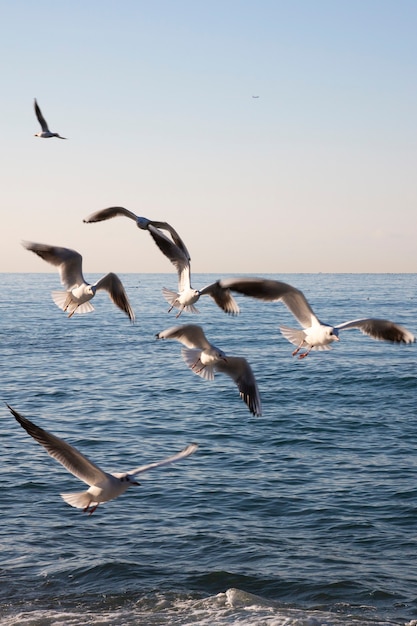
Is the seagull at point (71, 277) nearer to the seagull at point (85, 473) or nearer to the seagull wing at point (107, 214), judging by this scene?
the seagull wing at point (107, 214)

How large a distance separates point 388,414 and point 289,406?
12.5 ft

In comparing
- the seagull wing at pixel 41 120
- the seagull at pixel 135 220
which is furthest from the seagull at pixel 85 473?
the seagull wing at pixel 41 120

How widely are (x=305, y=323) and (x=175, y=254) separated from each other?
2275 millimetres

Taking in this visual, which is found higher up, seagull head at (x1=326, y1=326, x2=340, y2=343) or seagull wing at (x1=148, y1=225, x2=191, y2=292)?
seagull wing at (x1=148, y1=225, x2=191, y2=292)

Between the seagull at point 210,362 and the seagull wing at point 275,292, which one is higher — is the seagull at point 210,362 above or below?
below

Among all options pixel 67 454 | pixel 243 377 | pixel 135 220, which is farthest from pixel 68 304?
pixel 67 454

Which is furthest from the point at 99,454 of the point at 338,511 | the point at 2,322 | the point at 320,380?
the point at 2,322

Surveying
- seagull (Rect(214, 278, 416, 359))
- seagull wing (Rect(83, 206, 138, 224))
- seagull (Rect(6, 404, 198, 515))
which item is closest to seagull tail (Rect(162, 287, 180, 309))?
seagull (Rect(214, 278, 416, 359))

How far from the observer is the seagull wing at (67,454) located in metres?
10.4

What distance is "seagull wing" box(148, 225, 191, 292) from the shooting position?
12359mm

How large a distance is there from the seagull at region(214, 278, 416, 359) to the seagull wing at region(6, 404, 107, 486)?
2827mm

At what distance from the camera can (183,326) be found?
12.0 m

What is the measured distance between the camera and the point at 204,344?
12.5 m

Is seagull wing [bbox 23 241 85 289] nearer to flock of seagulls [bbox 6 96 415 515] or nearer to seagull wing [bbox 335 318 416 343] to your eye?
flock of seagulls [bbox 6 96 415 515]
